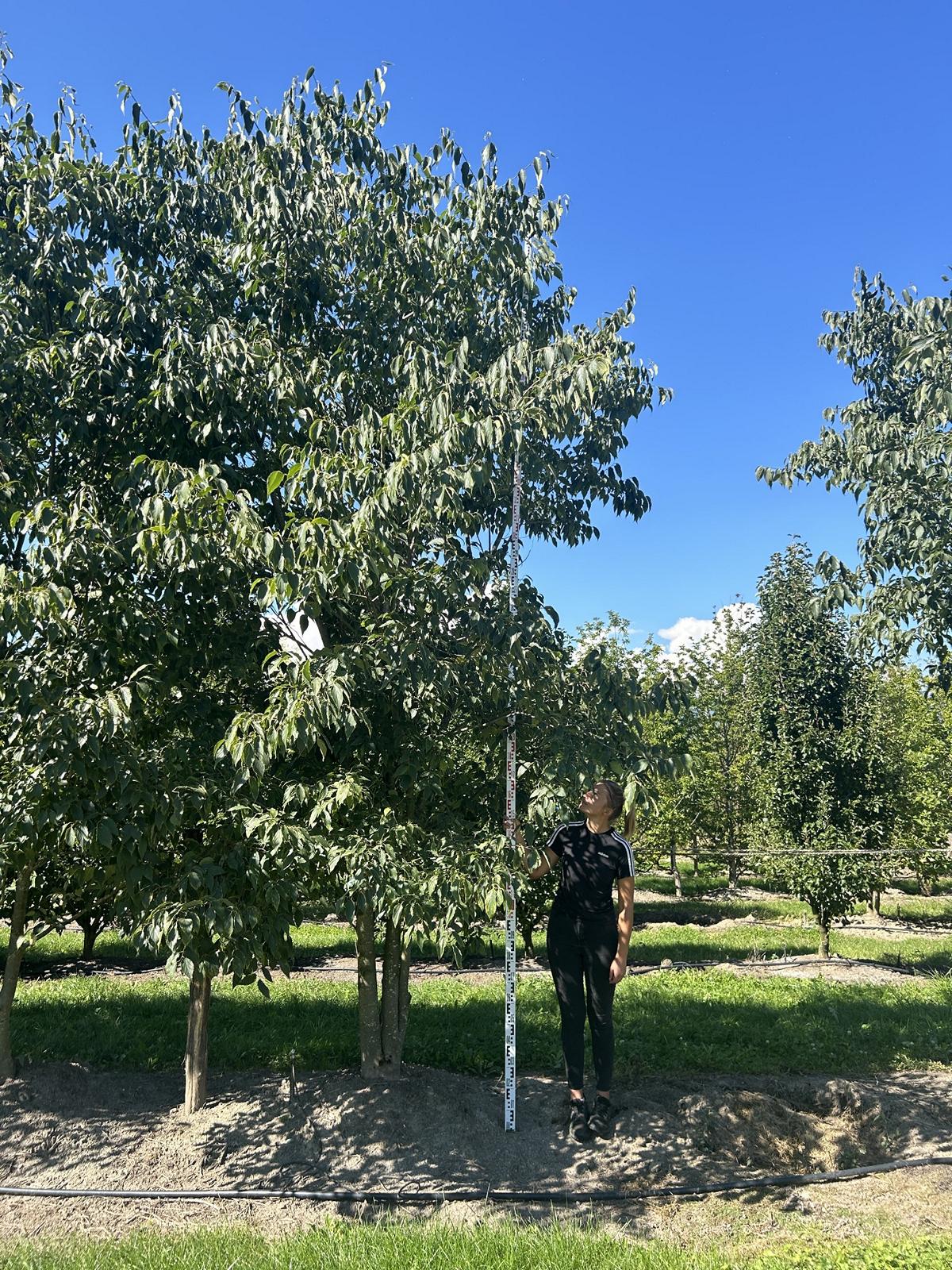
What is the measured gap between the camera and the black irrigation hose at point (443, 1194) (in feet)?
14.1

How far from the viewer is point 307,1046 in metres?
6.69

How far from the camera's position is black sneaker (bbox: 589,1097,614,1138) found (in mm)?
5043

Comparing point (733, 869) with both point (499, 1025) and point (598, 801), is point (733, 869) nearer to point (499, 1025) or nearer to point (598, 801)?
point (499, 1025)

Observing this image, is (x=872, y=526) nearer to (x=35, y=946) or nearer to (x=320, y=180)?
(x=320, y=180)

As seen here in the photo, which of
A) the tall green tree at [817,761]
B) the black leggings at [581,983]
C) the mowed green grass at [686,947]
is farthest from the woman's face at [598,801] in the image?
the tall green tree at [817,761]

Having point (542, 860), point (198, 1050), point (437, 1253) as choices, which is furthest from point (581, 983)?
point (198, 1050)

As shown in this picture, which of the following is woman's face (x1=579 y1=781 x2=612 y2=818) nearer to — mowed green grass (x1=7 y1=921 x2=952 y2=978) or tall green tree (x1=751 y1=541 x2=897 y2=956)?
mowed green grass (x1=7 y1=921 x2=952 y2=978)

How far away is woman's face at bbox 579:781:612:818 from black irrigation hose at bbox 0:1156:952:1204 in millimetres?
1825

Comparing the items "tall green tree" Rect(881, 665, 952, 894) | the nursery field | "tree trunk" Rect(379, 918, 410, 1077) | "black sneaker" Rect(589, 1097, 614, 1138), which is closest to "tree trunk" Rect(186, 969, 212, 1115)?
the nursery field

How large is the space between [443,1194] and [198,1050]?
1.86 meters

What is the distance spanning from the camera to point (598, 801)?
5137 mm

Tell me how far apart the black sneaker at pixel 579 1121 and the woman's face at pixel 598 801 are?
5.18 ft

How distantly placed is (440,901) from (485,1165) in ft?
5.04

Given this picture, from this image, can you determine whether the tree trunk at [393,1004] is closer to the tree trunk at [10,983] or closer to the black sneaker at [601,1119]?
the black sneaker at [601,1119]
